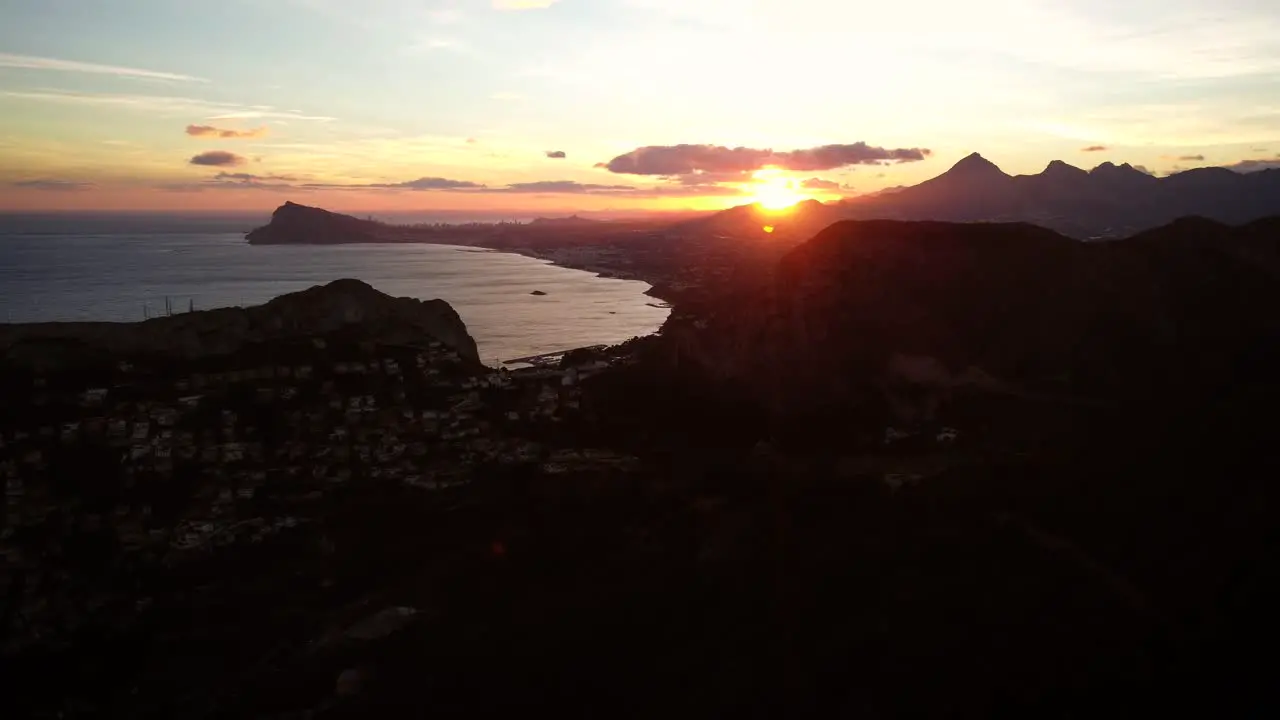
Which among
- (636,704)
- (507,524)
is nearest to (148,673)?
(507,524)

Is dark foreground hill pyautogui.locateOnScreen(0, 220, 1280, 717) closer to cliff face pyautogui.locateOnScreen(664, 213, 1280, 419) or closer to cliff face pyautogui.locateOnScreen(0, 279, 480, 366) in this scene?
cliff face pyautogui.locateOnScreen(664, 213, 1280, 419)

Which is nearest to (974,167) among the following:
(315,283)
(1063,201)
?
(1063,201)

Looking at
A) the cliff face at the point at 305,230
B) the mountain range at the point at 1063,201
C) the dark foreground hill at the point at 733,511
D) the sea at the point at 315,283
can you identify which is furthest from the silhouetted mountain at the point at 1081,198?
the cliff face at the point at 305,230

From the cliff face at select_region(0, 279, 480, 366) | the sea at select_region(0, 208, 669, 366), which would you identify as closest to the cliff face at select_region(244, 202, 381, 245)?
the sea at select_region(0, 208, 669, 366)

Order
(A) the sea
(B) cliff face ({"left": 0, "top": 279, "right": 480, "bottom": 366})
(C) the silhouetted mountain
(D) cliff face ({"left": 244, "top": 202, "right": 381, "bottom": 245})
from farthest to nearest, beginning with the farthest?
(D) cliff face ({"left": 244, "top": 202, "right": 381, "bottom": 245})
(C) the silhouetted mountain
(A) the sea
(B) cliff face ({"left": 0, "top": 279, "right": 480, "bottom": 366})

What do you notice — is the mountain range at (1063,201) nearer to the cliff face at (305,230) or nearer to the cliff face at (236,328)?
the cliff face at (305,230)

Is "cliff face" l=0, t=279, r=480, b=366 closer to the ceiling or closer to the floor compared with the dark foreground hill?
closer to the ceiling
